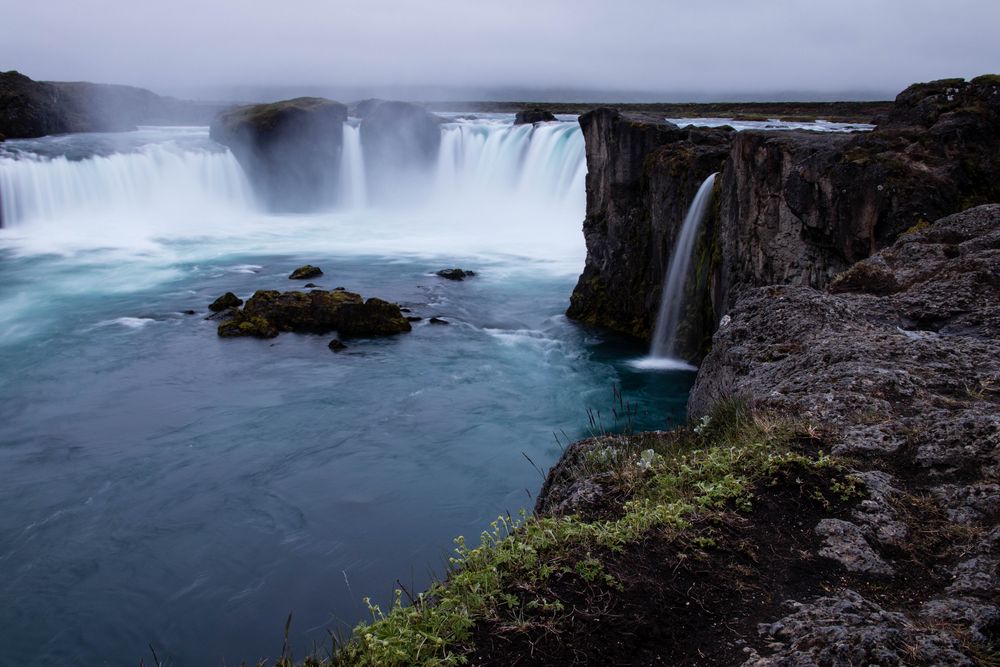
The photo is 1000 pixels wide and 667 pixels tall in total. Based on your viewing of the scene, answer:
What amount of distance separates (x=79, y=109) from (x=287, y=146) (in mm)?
23626

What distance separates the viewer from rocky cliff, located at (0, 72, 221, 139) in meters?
51.9

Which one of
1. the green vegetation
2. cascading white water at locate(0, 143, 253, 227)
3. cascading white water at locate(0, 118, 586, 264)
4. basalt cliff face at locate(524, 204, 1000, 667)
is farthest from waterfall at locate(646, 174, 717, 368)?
cascading white water at locate(0, 143, 253, 227)

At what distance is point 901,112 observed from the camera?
46.8 feet

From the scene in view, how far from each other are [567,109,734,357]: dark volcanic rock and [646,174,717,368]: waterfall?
30 centimetres

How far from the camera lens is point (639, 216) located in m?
23.5

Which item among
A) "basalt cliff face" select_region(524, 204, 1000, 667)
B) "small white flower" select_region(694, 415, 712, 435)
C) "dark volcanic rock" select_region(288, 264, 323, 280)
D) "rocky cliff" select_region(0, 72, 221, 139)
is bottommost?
"dark volcanic rock" select_region(288, 264, 323, 280)

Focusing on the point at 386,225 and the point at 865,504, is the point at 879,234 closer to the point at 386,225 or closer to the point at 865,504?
the point at 865,504

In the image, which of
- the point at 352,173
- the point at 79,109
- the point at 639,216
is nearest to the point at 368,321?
the point at 639,216

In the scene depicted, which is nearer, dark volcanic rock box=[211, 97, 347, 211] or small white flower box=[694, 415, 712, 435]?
small white flower box=[694, 415, 712, 435]

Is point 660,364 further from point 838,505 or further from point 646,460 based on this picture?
point 838,505

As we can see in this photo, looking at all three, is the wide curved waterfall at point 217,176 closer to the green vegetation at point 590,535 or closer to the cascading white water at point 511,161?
the cascading white water at point 511,161

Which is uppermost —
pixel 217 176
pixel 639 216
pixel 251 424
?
pixel 639 216

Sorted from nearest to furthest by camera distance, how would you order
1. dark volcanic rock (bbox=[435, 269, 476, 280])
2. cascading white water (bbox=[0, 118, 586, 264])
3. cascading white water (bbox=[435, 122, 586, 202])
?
dark volcanic rock (bbox=[435, 269, 476, 280]) < cascading white water (bbox=[0, 118, 586, 264]) < cascading white water (bbox=[435, 122, 586, 202])

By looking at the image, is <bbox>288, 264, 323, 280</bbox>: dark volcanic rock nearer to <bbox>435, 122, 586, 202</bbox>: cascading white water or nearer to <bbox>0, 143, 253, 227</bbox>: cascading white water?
<bbox>435, 122, 586, 202</bbox>: cascading white water
